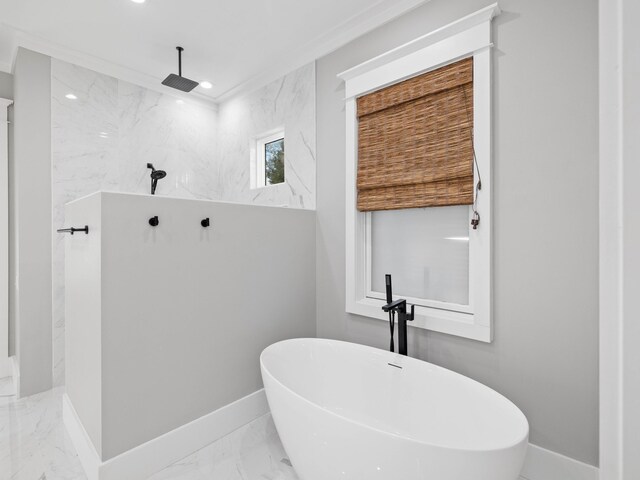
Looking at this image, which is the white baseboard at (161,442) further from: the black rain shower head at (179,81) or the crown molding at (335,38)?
the crown molding at (335,38)

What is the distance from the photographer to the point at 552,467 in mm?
1594

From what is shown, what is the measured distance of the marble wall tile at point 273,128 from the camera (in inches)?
107

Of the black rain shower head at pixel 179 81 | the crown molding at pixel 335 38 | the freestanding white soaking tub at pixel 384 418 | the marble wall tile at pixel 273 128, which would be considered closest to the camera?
the freestanding white soaking tub at pixel 384 418

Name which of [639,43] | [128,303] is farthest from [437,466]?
[128,303]

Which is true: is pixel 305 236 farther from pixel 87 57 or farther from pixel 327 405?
pixel 87 57

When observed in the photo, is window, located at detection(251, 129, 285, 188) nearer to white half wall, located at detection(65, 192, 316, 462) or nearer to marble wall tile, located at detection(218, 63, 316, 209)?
marble wall tile, located at detection(218, 63, 316, 209)

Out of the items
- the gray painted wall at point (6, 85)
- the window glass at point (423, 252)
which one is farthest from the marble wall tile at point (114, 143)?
the window glass at point (423, 252)

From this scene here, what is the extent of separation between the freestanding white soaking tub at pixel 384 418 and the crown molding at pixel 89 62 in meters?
2.74

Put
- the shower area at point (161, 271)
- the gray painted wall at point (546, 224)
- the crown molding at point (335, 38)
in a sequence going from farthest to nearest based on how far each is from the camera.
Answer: the crown molding at point (335, 38) < the shower area at point (161, 271) < the gray painted wall at point (546, 224)

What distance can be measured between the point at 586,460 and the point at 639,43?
5.70 ft

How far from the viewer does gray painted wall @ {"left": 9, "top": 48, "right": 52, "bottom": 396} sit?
8.09ft

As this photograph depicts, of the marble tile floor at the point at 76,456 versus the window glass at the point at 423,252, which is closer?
the marble tile floor at the point at 76,456

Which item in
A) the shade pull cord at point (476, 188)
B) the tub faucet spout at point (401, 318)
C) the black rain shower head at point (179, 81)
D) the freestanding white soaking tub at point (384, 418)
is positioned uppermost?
the black rain shower head at point (179, 81)

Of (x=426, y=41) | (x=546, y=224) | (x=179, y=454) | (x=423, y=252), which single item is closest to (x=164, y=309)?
(x=179, y=454)
